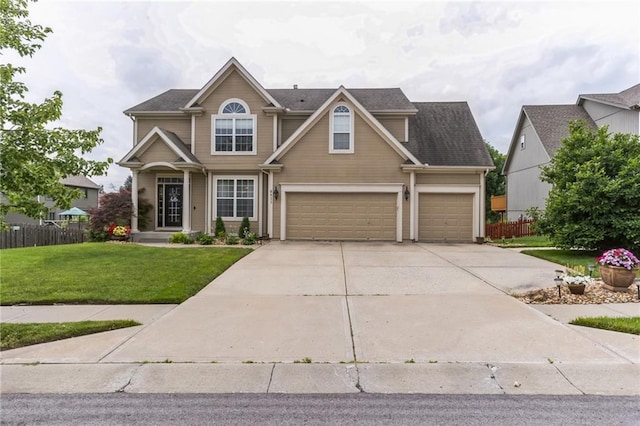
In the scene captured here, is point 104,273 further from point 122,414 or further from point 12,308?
point 122,414

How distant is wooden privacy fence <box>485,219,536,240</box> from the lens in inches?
753

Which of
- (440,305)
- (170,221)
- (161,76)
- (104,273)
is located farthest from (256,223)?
(440,305)

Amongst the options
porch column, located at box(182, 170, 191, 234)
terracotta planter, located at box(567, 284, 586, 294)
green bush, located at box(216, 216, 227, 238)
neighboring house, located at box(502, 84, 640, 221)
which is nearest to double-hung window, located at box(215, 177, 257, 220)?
green bush, located at box(216, 216, 227, 238)

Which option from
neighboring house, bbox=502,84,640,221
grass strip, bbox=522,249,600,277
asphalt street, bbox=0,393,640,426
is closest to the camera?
asphalt street, bbox=0,393,640,426

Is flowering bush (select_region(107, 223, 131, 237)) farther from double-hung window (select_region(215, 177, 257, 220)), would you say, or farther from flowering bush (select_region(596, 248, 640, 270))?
flowering bush (select_region(596, 248, 640, 270))

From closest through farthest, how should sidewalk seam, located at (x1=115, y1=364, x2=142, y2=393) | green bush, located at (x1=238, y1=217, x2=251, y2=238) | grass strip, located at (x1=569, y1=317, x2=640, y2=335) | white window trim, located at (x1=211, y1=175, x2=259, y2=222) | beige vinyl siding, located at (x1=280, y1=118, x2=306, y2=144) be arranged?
sidewalk seam, located at (x1=115, y1=364, x2=142, y2=393) → grass strip, located at (x1=569, y1=317, x2=640, y2=335) → green bush, located at (x1=238, y1=217, x2=251, y2=238) → white window trim, located at (x1=211, y1=175, x2=259, y2=222) → beige vinyl siding, located at (x1=280, y1=118, x2=306, y2=144)

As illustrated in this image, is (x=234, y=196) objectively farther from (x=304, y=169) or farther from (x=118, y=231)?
(x=118, y=231)

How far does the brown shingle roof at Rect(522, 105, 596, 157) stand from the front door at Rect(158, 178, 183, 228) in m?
21.9

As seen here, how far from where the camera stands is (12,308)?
6.32 m

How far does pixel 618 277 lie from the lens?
717 centimetres

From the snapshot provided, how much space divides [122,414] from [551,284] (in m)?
8.30

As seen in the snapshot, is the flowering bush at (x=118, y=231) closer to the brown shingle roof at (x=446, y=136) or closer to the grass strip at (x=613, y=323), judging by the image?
the brown shingle roof at (x=446, y=136)

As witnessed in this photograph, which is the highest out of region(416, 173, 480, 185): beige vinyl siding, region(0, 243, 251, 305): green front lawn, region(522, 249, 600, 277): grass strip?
region(416, 173, 480, 185): beige vinyl siding

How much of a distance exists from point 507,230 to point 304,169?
11.7 m
